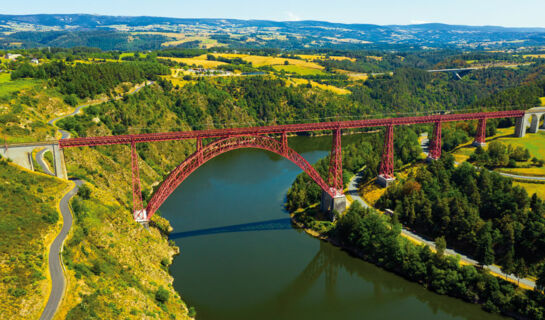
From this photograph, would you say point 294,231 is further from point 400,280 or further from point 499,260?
point 499,260

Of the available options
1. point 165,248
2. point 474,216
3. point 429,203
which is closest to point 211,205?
point 165,248

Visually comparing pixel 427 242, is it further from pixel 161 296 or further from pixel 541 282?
pixel 161 296

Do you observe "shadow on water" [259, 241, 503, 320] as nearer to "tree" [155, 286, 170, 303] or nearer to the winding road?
"tree" [155, 286, 170, 303]

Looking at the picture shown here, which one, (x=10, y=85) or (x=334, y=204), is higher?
(x=10, y=85)

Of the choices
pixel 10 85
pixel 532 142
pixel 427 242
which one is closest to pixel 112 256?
pixel 427 242

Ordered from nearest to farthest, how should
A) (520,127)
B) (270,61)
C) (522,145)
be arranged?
(522,145) < (520,127) < (270,61)

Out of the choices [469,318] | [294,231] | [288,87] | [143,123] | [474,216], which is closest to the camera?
[469,318]
